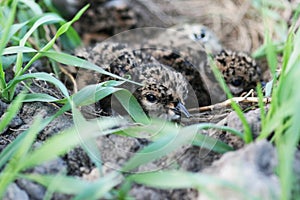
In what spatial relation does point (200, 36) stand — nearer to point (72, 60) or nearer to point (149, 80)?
point (149, 80)

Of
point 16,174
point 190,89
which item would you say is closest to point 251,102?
point 190,89

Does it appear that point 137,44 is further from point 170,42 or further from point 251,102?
point 251,102

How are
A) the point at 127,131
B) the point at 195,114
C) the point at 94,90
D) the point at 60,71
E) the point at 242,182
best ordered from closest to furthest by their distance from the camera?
the point at 242,182 → the point at 127,131 → the point at 94,90 → the point at 195,114 → the point at 60,71

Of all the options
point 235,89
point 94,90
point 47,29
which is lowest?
point 235,89

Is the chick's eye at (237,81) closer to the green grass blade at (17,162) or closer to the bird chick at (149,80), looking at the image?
the bird chick at (149,80)

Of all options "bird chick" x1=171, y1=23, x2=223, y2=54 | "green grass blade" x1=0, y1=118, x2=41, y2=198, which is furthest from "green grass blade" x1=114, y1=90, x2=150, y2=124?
"bird chick" x1=171, y1=23, x2=223, y2=54

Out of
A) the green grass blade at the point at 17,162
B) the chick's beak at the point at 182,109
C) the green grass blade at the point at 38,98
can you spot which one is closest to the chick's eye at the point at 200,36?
the chick's beak at the point at 182,109
